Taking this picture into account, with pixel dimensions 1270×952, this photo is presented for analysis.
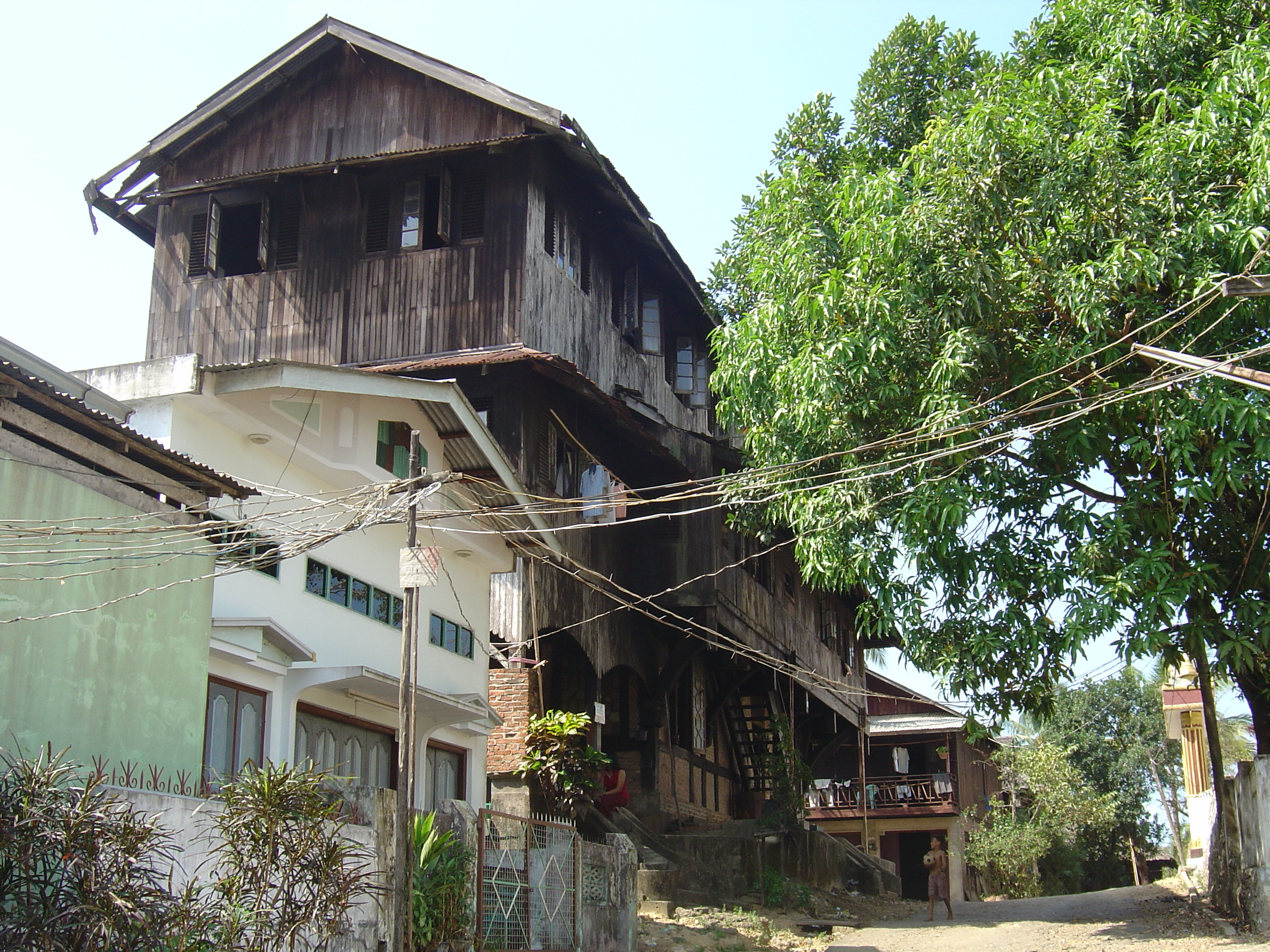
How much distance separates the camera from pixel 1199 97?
46.9 feet

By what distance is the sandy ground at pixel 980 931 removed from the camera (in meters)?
15.4

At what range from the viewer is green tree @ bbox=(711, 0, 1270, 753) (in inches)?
521

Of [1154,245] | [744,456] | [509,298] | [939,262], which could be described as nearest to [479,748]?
[744,456]

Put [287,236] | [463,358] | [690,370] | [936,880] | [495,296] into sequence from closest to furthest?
[463,358], [495,296], [287,236], [936,880], [690,370]

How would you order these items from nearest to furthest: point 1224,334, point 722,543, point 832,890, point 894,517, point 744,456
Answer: point 1224,334, point 894,517, point 744,456, point 722,543, point 832,890

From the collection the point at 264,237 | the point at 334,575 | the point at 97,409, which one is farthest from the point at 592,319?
the point at 97,409

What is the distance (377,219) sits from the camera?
67.8 feet

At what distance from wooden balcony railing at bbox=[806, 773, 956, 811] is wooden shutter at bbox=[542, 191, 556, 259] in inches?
820

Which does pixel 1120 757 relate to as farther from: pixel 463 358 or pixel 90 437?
pixel 90 437

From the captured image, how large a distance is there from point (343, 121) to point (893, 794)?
2634cm

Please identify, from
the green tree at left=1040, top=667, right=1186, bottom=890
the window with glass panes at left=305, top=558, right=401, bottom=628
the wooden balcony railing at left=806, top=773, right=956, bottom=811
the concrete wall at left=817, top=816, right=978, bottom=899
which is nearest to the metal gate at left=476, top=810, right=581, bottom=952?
the window with glass panes at left=305, top=558, right=401, bottom=628

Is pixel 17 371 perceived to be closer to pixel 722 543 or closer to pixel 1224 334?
pixel 1224 334

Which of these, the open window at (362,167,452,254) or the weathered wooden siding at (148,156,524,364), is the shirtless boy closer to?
the weathered wooden siding at (148,156,524,364)

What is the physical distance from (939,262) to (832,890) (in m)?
16.1
